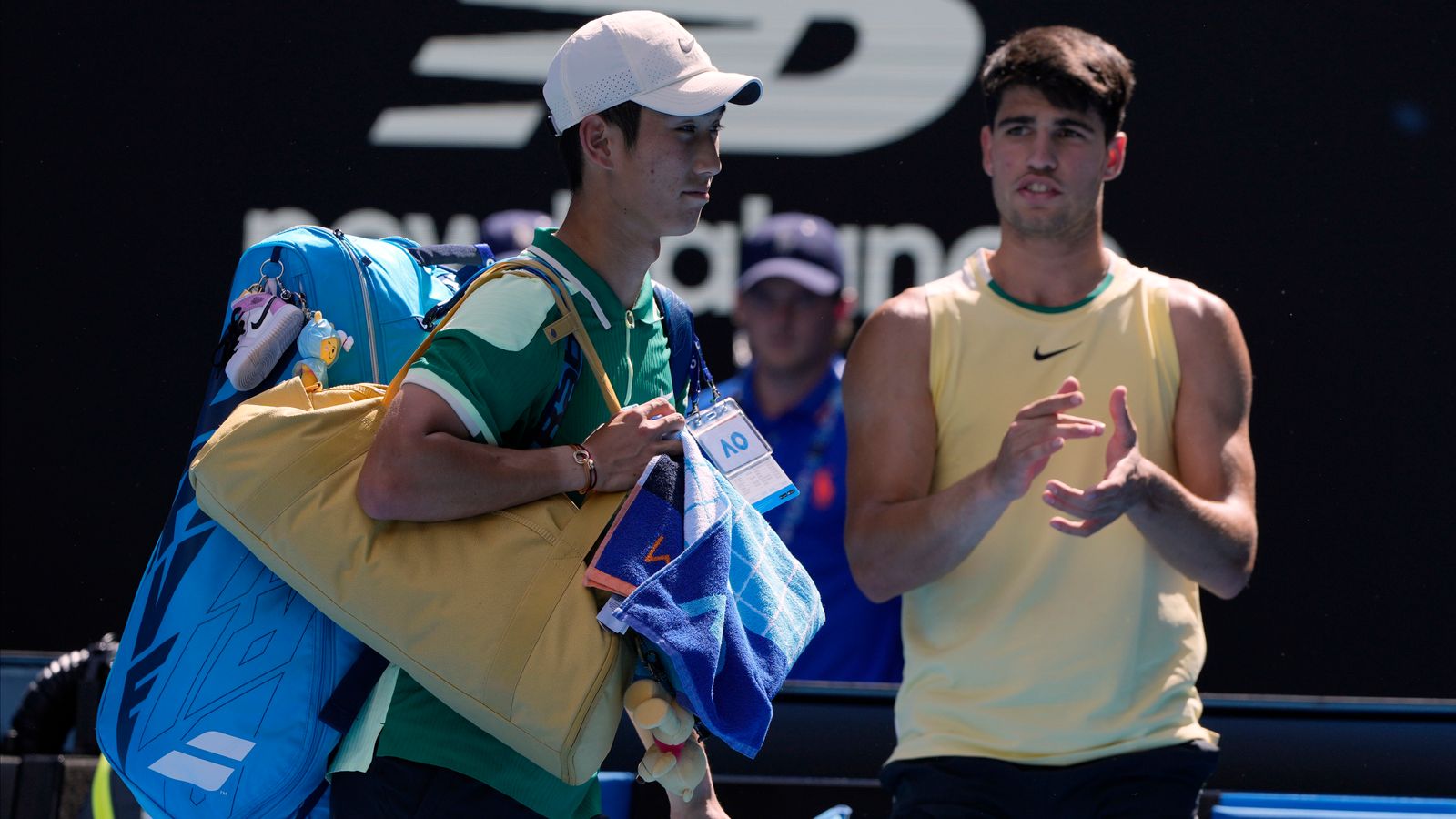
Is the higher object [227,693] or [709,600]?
[709,600]

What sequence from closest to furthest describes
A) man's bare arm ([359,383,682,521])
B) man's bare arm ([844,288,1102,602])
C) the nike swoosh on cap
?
1. man's bare arm ([359,383,682,521])
2. man's bare arm ([844,288,1102,602])
3. the nike swoosh on cap

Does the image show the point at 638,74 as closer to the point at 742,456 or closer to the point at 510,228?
the point at 742,456

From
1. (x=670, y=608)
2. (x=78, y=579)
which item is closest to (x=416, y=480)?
(x=670, y=608)

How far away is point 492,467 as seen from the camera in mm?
1999

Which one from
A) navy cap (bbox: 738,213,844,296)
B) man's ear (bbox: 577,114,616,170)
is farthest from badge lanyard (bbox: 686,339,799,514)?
navy cap (bbox: 738,213,844,296)

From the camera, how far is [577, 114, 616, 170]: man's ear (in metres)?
2.27

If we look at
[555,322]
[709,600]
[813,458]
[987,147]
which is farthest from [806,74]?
[709,600]

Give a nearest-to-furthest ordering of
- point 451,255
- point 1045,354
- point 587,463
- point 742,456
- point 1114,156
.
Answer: point 587,463
point 742,456
point 451,255
point 1045,354
point 1114,156

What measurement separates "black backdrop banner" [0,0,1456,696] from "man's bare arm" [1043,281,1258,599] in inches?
40.7

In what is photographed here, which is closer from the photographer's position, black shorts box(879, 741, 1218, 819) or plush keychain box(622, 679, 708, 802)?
plush keychain box(622, 679, 708, 802)

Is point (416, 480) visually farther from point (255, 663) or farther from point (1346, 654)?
point (1346, 654)

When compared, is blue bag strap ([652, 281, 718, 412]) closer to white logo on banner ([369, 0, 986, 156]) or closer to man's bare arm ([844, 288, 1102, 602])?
man's bare arm ([844, 288, 1102, 602])

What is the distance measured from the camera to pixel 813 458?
3826 mm

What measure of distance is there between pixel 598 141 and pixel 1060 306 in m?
0.97
